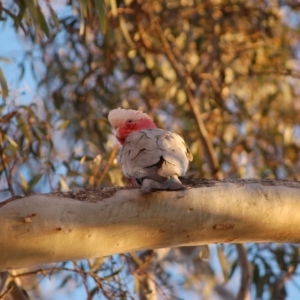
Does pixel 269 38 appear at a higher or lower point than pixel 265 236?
higher

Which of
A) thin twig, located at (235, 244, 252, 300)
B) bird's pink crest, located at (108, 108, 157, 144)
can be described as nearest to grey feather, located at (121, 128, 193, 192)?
bird's pink crest, located at (108, 108, 157, 144)

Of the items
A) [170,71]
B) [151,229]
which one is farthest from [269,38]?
[151,229]

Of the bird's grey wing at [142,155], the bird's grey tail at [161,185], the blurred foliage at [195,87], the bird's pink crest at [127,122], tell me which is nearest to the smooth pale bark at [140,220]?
the bird's grey tail at [161,185]

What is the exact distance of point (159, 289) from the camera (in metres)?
3.21

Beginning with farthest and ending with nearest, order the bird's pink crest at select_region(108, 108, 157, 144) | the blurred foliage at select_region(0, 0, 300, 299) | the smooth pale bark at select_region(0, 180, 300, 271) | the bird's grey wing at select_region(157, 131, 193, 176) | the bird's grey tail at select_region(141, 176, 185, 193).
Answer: the blurred foliage at select_region(0, 0, 300, 299), the bird's pink crest at select_region(108, 108, 157, 144), the bird's grey wing at select_region(157, 131, 193, 176), the bird's grey tail at select_region(141, 176, 185, 193), the smooth pale bark at select_region(0, 180, 300, 271)

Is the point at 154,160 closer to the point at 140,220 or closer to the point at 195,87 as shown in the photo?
the point at 140,220

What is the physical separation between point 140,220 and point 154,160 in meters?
0.28

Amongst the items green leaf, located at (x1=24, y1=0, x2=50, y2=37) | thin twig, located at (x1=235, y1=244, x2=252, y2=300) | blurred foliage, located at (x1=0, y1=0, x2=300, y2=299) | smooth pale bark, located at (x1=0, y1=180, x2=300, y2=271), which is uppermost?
blurred foliage, located at (x1=0, y1=0, x2=300, y2=299)

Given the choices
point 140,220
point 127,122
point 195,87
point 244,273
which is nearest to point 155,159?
point 140,220

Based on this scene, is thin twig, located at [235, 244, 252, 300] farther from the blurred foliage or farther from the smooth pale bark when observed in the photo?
the smooth pale bark

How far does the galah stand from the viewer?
7.20 feet

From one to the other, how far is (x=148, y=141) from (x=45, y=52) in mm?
2736

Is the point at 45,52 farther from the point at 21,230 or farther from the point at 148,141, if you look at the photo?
the point at 21,230

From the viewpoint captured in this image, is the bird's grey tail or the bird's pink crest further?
the bird's pink crest
